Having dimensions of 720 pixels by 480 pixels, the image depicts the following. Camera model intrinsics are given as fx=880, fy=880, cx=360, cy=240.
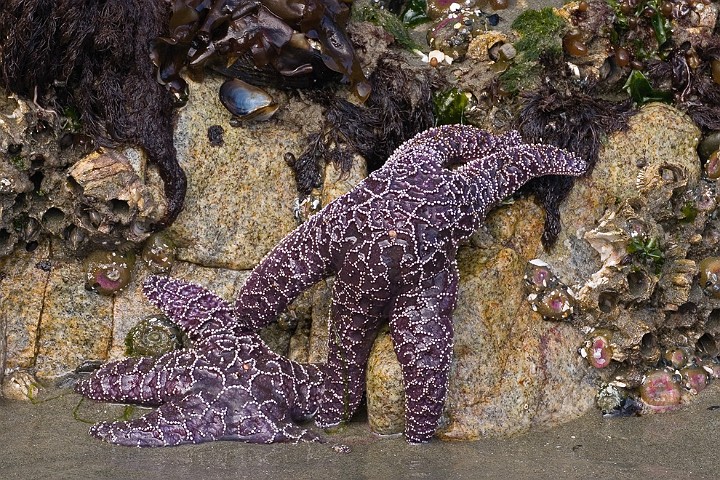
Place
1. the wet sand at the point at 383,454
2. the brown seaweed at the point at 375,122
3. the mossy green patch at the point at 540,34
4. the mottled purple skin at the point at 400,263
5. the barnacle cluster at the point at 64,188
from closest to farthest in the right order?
the wet sand at the point at 383,454, the mottled purple skin at the point at 400,263, the barnacle cluster at the point at 64,188, the brown seaweed at the point at 375,122, the mossy green patch at the point at 540,34

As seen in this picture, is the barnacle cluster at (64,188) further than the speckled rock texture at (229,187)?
No

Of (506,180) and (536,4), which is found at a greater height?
(536,4)

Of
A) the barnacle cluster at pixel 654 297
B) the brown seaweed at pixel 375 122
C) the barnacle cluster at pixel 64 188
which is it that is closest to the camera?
the barnacle cluster at pixel 64 188

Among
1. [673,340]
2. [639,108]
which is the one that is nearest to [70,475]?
[673,340]

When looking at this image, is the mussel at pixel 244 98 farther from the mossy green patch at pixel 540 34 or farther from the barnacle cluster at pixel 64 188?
the mossy green patch at pixel 540 34

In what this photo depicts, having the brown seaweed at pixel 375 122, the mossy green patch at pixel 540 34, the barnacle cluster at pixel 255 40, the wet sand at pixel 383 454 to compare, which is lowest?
the wet sand at pixel 383 454

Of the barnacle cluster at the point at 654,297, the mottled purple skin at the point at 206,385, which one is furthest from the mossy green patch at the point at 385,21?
the mottled purple skin at the point at 206,385

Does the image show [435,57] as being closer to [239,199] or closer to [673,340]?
[239,199]
